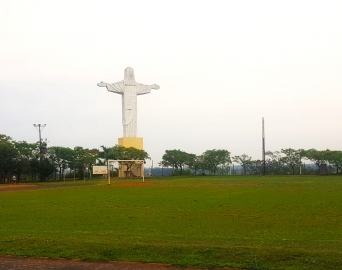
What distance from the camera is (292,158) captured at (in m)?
88.4

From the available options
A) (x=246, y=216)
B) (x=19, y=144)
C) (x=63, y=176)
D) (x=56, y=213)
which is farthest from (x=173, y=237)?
(x=63, y=176)

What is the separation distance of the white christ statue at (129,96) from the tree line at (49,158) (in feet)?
18.8

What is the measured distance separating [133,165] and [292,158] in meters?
31.9

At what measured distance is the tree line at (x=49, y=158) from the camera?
6956 cm

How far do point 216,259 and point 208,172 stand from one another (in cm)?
8805

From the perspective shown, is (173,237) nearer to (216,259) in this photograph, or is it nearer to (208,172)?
(216,259)

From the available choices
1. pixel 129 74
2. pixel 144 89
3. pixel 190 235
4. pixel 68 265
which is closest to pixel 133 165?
pixel 144 89

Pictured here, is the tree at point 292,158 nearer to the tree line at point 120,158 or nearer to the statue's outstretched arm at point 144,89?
the tree line at point 120,158

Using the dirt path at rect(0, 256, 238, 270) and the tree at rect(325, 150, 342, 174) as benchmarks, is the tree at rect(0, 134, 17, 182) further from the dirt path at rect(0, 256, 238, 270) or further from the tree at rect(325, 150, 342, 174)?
the dirt path at rect(0, 256, 238, 270)

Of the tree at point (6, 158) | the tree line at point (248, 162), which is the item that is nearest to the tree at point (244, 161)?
the tree line at point (248, 162)

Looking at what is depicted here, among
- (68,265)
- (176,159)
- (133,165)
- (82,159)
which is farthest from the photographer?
(176,159)

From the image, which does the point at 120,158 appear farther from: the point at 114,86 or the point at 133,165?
the point at 114,86

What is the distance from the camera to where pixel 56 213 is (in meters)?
20.2

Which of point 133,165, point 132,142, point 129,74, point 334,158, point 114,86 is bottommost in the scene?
point 133,165
